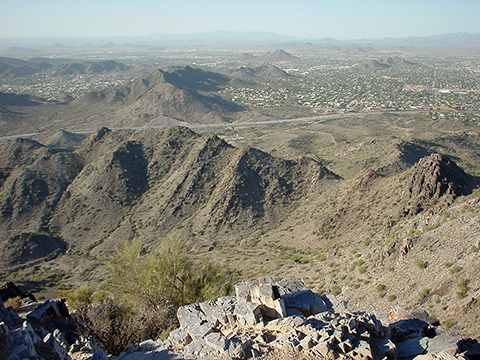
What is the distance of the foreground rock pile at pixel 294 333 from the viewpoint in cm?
1280

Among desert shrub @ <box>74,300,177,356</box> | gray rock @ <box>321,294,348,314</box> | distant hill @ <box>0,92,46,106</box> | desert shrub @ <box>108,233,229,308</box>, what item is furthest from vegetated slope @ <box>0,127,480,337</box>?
distant hill @ <box>0,92,46,106</box>

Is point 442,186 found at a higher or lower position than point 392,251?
higher

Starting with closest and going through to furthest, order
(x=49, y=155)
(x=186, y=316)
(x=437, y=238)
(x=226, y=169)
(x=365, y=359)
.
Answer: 1. (x=365, y=359)
2. (x=186, y=316)
3. (x=437, y=238)
4. (x=226, y=169)
5. (x=49, y=155)

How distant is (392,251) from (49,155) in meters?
59.0

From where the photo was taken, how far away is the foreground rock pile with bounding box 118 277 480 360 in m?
12.8

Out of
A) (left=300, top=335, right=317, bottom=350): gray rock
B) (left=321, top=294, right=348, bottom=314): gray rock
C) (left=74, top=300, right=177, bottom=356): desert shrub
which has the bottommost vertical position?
(left=74, top=300, right=177, bottom=356): desert shrub

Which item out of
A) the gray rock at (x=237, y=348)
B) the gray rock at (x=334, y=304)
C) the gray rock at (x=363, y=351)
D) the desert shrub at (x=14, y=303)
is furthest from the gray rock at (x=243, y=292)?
the desert shrub at (x=14, y=303)

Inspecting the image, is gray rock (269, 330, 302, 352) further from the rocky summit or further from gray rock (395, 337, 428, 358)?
gray rock (395, 337, 428, 358)

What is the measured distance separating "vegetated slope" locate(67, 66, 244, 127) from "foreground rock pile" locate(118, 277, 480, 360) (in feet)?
360

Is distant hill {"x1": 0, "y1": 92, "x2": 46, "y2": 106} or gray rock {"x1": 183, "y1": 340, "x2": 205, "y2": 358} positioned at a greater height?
distant hill {"x1": 0, "y1": 92, "x2": 46, "y2": 106}

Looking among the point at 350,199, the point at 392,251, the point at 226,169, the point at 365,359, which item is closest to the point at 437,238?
the point at 392,251

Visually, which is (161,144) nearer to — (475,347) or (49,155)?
(49,155)

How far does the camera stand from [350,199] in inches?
1567

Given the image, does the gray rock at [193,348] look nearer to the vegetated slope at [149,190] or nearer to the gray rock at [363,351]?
the gray rock at [363,351]
